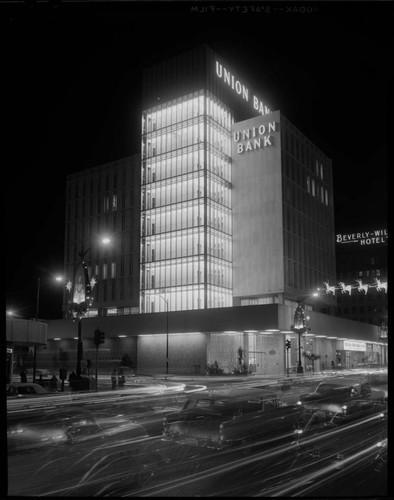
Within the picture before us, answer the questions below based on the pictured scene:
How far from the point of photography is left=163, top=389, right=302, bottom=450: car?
14250 mm

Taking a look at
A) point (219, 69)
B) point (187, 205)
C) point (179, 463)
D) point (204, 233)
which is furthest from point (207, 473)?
point (219, 69)

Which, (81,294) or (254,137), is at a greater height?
(254,137)

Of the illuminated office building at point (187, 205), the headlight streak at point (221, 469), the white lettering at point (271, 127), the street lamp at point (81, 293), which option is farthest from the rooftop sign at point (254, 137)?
the headlight streak at point (221, 469)

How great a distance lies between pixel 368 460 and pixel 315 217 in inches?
3463

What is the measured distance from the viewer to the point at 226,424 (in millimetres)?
15344

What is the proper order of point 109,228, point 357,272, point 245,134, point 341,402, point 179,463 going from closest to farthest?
1. point 179,463
2. point 341,402
3. point 245,134
4. point 109,228
5. point 357,272

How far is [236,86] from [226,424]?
8658 cm

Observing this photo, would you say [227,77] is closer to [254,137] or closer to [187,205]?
[254,137]

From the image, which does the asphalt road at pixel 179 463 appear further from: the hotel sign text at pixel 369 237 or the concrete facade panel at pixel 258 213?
the concrete facade panel at pixel 258 213

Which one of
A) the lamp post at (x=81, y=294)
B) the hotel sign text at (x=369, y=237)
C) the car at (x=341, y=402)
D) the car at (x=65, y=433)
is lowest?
the car at (x=341, y=402)

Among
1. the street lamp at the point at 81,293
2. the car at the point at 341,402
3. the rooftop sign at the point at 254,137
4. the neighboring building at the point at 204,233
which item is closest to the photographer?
the car at the point at 341,402

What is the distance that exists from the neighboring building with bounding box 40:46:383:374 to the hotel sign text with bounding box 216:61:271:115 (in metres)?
0.26

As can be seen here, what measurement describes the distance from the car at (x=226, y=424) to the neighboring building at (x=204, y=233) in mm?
58057

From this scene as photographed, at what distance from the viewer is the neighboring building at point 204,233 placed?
265ft
